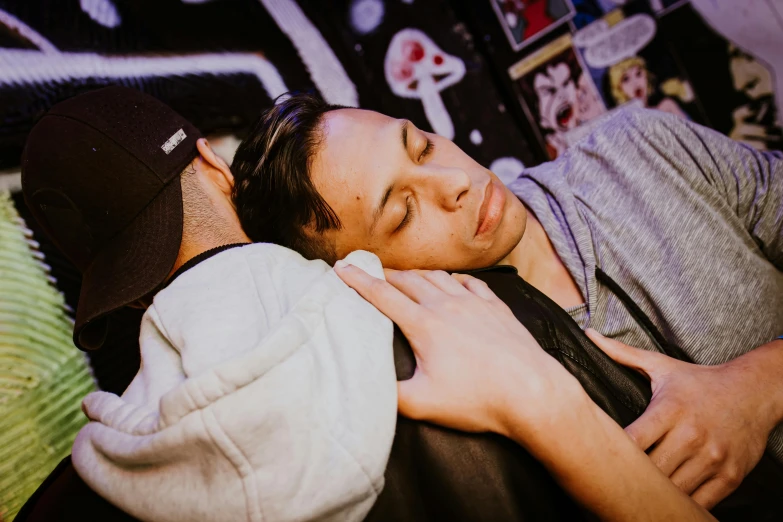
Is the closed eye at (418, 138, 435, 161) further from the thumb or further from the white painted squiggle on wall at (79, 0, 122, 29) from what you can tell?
the white painted squiggle on wall at (79, 0, 122, 29)

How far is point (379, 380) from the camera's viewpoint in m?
0.94

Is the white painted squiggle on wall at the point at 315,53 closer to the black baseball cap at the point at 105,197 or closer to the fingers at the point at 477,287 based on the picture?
the black baseball cap at the point at 105,197

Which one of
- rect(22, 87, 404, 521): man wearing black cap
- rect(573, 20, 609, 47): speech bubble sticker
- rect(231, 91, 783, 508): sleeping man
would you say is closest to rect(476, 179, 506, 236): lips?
rect(231, 91, 783, 508): sleeping man

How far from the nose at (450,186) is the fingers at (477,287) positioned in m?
0.27

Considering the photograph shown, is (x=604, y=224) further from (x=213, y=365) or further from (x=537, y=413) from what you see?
(x=213, y=365)

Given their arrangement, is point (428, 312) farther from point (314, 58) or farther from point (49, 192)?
point (314, 58)

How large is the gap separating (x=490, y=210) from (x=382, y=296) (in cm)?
60

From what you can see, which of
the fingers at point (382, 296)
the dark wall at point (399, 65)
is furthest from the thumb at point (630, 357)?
the dark wall at point (399, 65)

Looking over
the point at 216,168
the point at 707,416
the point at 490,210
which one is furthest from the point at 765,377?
the point at 216,168

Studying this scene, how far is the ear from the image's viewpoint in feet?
5.57

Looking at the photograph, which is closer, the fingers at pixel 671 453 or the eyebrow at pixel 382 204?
the fingers at pixel 671 453

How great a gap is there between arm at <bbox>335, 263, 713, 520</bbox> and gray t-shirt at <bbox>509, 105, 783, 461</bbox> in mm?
677

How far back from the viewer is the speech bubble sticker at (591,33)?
9.92ft

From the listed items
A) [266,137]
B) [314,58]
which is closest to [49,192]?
[266,137]
